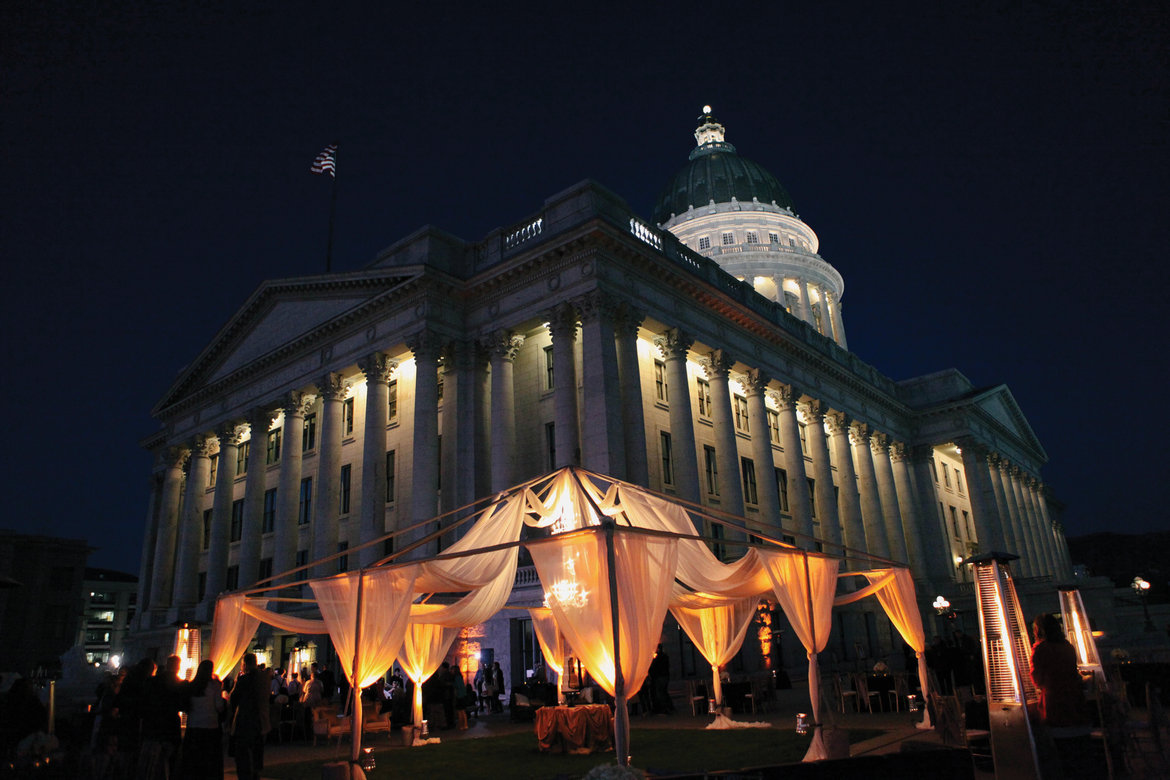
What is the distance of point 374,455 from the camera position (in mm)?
31578

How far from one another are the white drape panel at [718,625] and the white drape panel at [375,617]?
740cm

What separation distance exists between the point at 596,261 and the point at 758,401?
12.5 meters

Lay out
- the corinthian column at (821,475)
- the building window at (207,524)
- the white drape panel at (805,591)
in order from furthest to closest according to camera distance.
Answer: the building window at (207,524)
the corinthian column at (821,475)
the white drape panel at (805,591)

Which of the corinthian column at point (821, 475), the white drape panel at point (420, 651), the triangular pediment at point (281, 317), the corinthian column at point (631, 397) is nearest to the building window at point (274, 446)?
the triangular pediment at point (281, 317)

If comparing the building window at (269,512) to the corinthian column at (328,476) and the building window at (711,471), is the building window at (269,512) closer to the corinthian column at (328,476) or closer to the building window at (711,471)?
the corinthian column at (328,476)

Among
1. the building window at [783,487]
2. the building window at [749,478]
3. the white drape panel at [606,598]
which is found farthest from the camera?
the building window at [783,487]

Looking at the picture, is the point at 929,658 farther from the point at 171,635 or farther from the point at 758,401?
the point at 171,635

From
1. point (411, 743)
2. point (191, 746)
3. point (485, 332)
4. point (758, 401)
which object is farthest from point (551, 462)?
point (191, 746)

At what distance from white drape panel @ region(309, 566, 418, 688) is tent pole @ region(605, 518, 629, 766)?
14.2 feet

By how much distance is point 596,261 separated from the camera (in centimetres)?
2875

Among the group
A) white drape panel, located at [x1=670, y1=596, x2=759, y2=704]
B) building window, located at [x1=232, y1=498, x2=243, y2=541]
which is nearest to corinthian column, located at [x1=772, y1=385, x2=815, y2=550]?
white drape panel, located at [x1=670, y1=596, x2=759, y2=704]

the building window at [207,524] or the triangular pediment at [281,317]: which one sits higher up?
the triangular pediment at [281,317]

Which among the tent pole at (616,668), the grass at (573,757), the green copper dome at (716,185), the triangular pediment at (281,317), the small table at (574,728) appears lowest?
the grass at (573,757)

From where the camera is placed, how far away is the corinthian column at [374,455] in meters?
31.0
